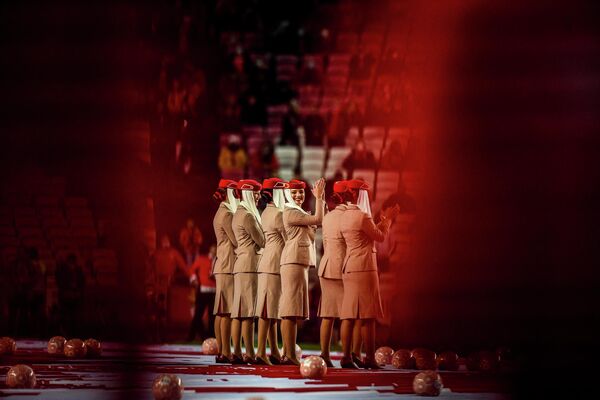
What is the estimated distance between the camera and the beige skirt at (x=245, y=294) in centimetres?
970

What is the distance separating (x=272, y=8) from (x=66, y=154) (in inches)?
231

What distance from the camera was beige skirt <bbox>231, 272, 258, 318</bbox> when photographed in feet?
31.8

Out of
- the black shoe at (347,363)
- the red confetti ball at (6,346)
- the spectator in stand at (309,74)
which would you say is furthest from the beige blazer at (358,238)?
the spectator in stand at (309,74)

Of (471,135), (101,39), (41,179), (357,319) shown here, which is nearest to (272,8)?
(41,179)

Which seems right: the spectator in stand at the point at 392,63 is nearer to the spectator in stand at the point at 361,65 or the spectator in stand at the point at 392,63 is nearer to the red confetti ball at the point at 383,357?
the spectator in stand at the point at 361,65

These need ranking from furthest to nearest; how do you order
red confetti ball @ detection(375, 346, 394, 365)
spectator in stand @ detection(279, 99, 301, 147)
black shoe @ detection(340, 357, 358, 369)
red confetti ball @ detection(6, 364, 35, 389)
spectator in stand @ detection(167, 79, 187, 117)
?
1. spectator in stand @ detection(279, 99, 301, 147)
2. spectator in stand @ detection(167, 79, 187, 117)
3. red confetti ball @ detection(375, 346, 394, 365)
4. black shoe @ detection(340, 357, 358, 369)
5. red confetti ball @ detection(6, 364, 35, 389)

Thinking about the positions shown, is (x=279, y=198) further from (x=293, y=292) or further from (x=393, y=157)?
(x=393, y=157)

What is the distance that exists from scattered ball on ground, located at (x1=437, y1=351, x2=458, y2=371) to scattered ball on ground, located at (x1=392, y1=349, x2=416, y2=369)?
0.78 ft

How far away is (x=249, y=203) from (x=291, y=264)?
0.77m

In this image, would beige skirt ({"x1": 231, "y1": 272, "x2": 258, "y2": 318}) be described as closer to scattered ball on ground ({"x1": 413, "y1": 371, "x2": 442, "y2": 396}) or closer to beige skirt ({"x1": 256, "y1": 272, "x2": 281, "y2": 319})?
beige skirt ({"x1": 256, "y1": 272, "x2": 281, "y2": 319})

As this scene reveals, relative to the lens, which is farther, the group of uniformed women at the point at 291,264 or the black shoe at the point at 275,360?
the black shoe at the point at 275,360

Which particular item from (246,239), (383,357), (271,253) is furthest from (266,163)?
(271,253)

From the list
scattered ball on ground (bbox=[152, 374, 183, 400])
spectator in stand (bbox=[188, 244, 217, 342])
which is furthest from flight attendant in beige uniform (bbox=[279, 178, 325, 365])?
spectator in stand (bbox=[188, 244, 217, 342])

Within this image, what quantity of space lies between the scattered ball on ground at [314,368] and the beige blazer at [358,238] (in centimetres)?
117
